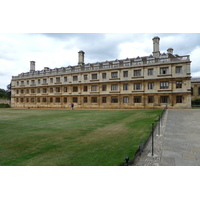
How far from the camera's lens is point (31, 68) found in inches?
2069

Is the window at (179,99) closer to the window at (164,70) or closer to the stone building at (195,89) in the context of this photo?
the window at (164,70)

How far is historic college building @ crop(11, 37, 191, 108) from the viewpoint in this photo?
2741 centimetres

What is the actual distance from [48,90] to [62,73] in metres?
7.24

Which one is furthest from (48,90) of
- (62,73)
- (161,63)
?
(161,63)

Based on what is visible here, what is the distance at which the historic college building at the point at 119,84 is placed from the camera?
89.9ft

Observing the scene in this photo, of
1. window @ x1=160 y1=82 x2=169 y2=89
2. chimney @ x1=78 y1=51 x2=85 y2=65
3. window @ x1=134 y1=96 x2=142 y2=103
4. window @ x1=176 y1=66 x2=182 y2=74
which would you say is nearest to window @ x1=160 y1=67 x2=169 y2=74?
window @ x1=176 y1=66 x2=182 y2=74

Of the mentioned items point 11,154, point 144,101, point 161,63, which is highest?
point 161,63

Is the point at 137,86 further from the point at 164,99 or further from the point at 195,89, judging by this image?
the point at 195,89

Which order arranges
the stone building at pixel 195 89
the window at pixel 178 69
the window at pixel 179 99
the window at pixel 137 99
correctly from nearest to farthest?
the window at pixel 178 69 → the window at pixel 179 99 → the window at pixel 137 99 → the stone building at pixel 195 89

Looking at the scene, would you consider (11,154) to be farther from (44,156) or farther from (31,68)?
(31,68)

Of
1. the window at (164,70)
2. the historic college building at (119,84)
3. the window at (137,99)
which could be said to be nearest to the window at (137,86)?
the historic college building at (119,84)

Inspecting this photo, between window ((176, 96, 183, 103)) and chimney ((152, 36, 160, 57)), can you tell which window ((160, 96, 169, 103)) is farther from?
chimney ((152, 36, 160, 57))

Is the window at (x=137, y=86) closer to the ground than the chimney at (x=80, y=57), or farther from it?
closer to the ground

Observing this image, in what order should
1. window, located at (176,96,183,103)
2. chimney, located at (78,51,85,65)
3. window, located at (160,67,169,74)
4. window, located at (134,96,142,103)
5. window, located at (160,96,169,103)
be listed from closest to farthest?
window, located at (176,96,183,103) → window, located at (160,67,169,74) → window, located at (160,96,169,103) → window, located at (134,96,142,103) → chimney, located at (78,51,85,65)
